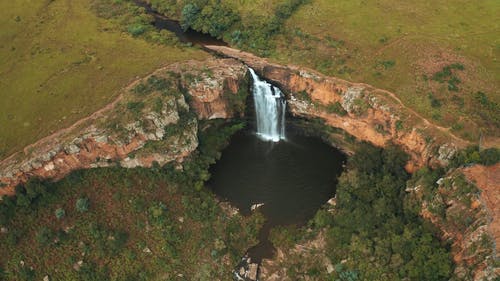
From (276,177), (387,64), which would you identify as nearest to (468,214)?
(276,177)

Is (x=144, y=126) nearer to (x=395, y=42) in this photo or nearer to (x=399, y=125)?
(x=399, y=125)

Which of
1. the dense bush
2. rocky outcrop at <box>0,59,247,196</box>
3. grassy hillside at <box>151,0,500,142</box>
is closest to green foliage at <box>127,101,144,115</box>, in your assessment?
rocky outcrop at <box>0,59,247,196</box>

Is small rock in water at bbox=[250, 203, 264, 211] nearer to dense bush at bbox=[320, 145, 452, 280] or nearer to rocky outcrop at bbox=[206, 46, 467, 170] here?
dense bush at bbox=[320, 145, 452, 280]

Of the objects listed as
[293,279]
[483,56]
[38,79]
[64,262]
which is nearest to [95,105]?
[38,79]

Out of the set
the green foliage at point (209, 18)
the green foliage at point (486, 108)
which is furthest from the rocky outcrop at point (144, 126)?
the green foliage at point (486, 108)

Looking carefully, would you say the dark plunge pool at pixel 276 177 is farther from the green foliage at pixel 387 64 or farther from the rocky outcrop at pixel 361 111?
the green foliage at pixel 387 64

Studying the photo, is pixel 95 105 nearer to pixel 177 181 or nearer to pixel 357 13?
pixel 177 181

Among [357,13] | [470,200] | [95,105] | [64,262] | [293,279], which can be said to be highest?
[357,13]
